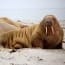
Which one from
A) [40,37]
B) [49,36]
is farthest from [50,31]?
[40,37]

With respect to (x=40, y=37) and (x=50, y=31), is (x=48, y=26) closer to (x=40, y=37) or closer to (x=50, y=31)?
(x=50, y=31)

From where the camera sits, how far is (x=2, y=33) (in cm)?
521

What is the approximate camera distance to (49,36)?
4.91m

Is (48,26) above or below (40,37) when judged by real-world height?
above

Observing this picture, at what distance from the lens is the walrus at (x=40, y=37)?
490 centimetres

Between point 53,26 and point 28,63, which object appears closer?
point 28,63

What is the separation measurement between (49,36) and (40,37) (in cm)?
15

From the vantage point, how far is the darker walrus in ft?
16.0

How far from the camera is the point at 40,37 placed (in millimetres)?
4957

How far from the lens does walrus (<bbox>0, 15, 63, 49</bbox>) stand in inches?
193

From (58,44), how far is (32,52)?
0.63m

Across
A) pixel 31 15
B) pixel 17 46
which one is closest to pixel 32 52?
pixel 17 46

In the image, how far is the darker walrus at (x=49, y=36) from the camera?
4.88 metres

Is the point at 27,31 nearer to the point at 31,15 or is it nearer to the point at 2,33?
the point at 2,33
